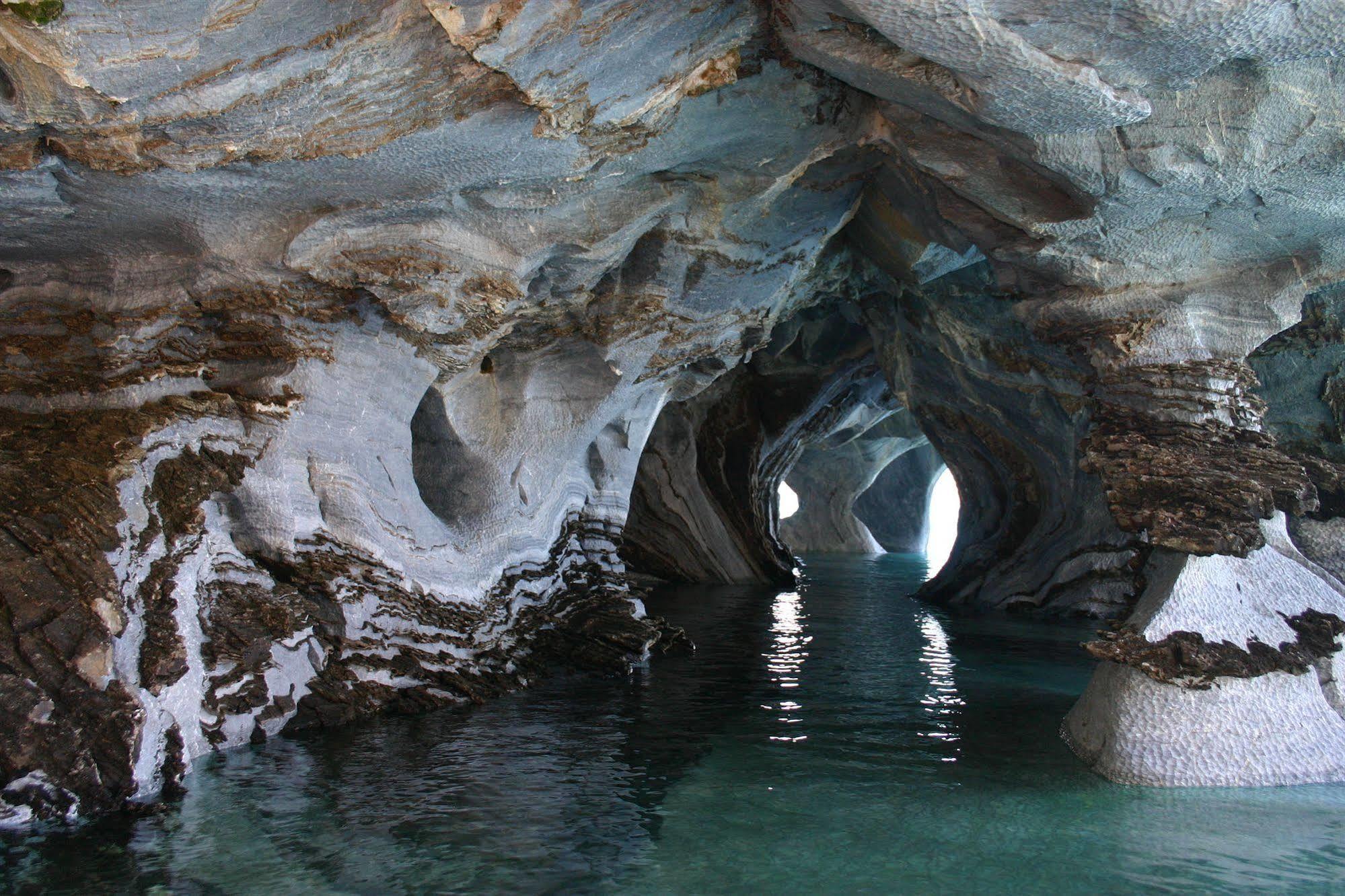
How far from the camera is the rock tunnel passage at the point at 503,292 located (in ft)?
14.1

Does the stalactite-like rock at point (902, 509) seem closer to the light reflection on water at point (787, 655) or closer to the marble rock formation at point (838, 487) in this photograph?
the marble rock formation at point (838, 487)

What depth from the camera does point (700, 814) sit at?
4.50 m

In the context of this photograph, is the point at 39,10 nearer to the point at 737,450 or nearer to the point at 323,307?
the point at 323,307

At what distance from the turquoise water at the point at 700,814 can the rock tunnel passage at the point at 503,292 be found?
17.2 inches

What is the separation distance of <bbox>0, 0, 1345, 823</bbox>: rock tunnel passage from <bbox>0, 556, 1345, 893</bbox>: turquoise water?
1.43 ft

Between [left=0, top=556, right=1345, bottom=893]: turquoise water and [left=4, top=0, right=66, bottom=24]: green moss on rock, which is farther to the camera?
[left=0, top=556, right=1345, bottom=893]: turquoise water

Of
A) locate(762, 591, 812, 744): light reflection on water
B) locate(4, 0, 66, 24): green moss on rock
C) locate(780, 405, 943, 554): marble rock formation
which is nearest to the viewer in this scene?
locate(4, 0, 66, 24): green moss on rock

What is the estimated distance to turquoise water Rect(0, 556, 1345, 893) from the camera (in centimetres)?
374

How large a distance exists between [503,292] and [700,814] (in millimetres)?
3417

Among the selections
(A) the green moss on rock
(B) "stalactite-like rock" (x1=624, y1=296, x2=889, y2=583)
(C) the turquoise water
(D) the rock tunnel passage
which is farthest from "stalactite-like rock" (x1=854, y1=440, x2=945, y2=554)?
(A) the green moss on rock

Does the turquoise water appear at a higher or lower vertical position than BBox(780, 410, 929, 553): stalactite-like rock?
lower

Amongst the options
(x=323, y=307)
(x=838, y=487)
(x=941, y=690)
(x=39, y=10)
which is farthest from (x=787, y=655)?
(x=838, y=487)

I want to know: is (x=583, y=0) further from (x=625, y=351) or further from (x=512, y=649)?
(x=512, y=649)

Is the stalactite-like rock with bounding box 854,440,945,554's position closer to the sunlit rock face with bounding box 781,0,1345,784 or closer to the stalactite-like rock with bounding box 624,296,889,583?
the stalactite-like rock with bounding box 624,296,889,583
